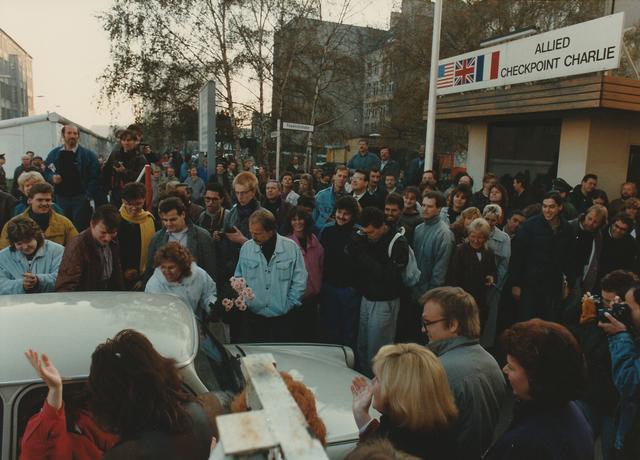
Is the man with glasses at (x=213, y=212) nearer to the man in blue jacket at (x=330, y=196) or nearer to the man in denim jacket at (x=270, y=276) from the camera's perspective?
the man in denim jacket at (x=270, y=276)

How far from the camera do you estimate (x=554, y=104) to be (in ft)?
35.5

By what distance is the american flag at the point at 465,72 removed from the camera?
A: 13.0m

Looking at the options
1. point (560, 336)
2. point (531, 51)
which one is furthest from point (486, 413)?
point (531, 51)

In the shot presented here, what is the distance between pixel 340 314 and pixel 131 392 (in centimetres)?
383

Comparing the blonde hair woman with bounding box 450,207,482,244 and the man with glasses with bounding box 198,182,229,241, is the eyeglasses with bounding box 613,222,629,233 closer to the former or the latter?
the blonde hair woman with bounding box 450,207,482,244

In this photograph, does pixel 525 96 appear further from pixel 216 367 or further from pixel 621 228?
pixel 216 367

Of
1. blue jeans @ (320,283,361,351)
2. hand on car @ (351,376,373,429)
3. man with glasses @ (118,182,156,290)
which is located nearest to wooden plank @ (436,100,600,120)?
blue jeans @ (320,283,361,351)

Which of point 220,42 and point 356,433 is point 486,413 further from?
point 220,42

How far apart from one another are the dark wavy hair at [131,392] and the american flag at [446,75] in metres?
13.1

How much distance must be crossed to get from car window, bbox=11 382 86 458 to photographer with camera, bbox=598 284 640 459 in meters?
2.81

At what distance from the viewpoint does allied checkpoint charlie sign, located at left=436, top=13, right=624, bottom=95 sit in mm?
9695

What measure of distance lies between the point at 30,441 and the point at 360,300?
12.4 ft

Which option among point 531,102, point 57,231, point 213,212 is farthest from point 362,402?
point 531,102

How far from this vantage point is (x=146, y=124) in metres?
24.3
